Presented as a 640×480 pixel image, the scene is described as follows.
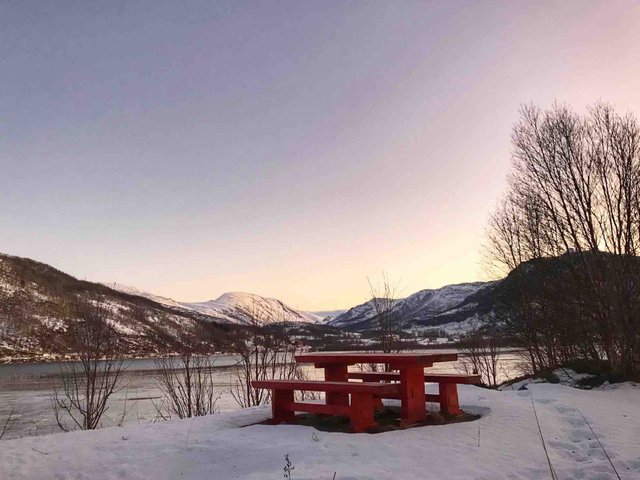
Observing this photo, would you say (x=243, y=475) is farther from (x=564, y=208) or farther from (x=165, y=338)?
(x=165, y=338)

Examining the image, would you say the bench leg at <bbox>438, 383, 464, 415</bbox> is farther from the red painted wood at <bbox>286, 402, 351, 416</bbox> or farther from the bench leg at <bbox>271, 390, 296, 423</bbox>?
the bench leg at <bbox>271, 390, 296, 423</bbox>

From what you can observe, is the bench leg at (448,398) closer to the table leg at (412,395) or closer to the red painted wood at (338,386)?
the table leg at (412,395)

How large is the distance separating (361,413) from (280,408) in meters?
1.55

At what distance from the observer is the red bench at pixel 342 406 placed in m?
6.48

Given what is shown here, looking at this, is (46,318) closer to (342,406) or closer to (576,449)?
(342,406)

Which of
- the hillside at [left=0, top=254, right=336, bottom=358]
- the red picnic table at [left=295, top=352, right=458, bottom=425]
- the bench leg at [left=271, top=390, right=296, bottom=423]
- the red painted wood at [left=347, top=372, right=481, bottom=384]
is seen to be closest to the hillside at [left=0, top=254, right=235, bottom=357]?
the hillside at [left=0, top=254, right=336, bottom=358]

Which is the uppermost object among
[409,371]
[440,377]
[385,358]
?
[385,358]

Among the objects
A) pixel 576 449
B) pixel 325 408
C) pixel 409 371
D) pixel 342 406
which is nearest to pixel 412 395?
pixel 409 371

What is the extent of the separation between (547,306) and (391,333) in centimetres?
542

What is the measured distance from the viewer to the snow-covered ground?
4660mm

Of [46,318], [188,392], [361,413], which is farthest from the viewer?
[46,318]

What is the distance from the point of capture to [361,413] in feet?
Result: 21.6

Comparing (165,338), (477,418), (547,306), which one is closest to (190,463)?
(477,418)

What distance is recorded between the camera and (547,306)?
16.3 m
